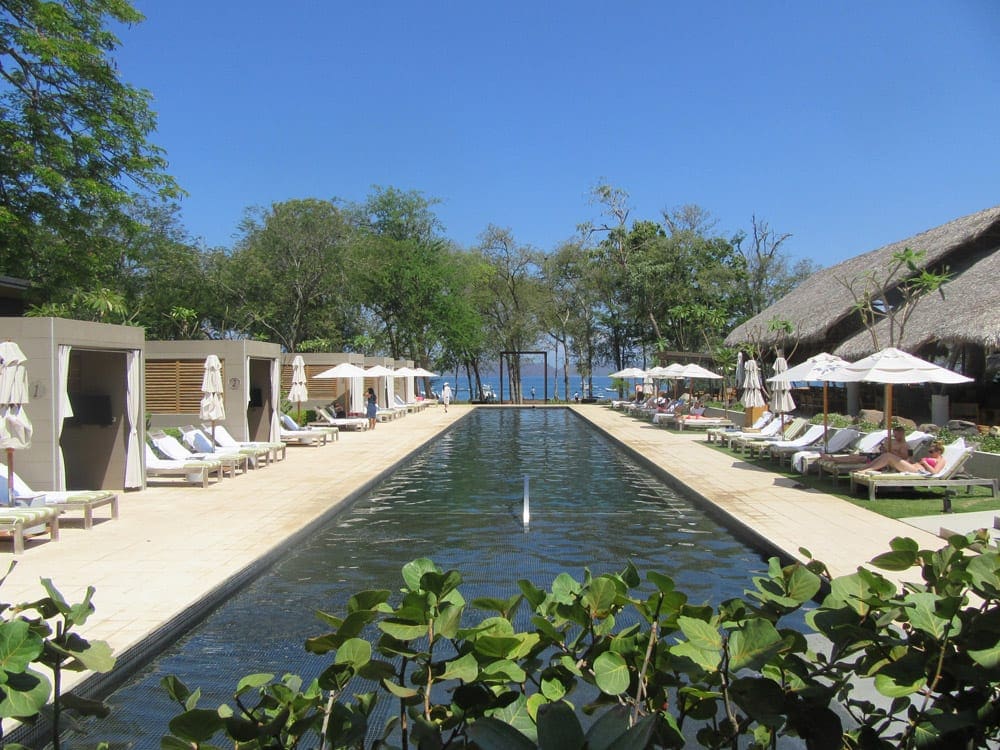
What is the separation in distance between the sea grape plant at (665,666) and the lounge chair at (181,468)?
11685 millimetres

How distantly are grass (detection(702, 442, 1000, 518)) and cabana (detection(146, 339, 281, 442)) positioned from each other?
35.3ft

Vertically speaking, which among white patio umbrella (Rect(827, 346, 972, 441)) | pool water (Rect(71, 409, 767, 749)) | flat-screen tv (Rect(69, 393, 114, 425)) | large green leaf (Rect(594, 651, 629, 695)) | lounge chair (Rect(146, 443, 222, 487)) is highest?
white patio umbrella (Rect(827, 346, 972, 441))

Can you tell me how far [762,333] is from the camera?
30.6 metres

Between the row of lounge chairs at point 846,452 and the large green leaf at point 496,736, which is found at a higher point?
the large green leaf at point 496,736

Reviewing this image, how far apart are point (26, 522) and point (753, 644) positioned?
8307 millimetres

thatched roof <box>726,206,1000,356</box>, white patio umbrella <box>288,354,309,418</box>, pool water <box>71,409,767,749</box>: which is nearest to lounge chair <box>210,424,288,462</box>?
pool water <box>71,409,767,749</box>

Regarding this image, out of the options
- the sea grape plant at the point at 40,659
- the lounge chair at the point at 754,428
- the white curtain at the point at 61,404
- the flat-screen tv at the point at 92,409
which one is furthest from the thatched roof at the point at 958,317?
the sea grape plant at the point at 40,659

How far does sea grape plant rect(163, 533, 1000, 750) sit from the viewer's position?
179 centimetres

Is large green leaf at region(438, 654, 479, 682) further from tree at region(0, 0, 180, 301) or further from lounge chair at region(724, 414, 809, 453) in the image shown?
tree at region(0, 0, 180, 301)

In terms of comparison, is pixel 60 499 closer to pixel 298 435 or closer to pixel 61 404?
pixel 61 404

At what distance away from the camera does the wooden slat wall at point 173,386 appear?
18594 mm

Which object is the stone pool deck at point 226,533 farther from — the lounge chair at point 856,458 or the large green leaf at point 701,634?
the large green leaf at point 701,634

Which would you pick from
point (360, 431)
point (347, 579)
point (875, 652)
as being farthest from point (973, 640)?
point (360, 431)

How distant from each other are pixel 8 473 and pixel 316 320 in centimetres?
3459
